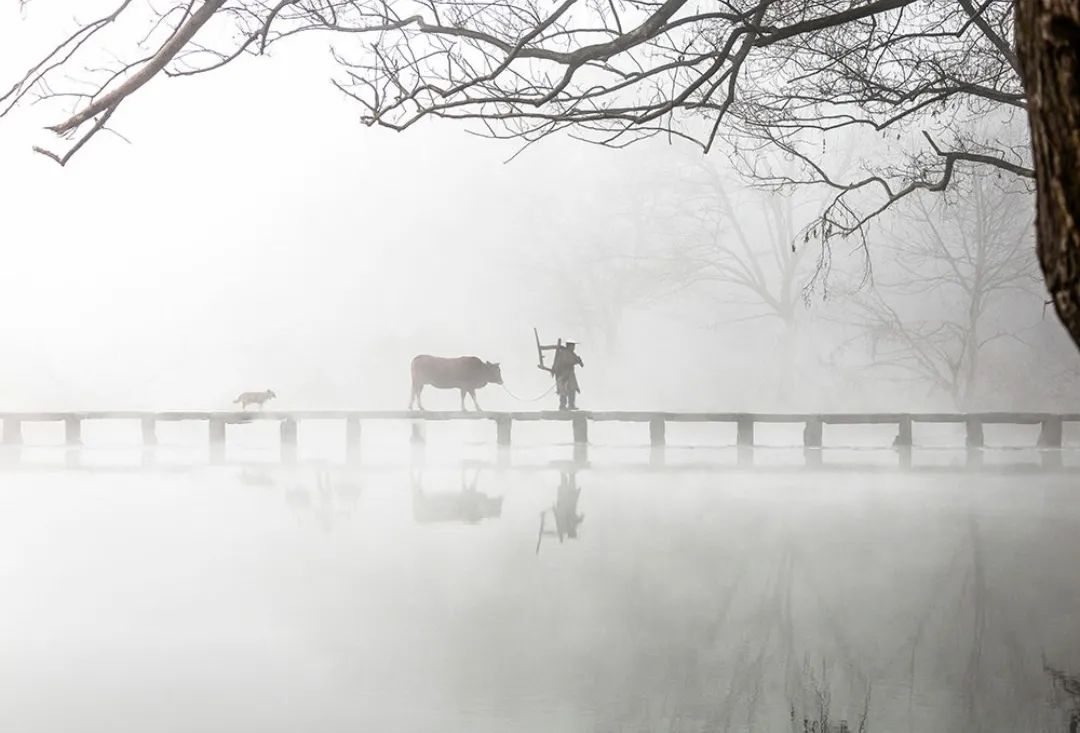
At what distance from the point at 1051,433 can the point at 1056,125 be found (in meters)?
20.7

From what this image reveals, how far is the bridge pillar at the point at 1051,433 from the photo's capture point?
70.2 feet

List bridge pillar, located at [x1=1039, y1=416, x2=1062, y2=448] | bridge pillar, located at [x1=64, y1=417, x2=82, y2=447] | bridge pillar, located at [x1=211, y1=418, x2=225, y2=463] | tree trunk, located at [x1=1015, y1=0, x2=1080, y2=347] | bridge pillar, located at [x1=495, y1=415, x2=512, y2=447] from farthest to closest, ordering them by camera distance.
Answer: bridge pillar, located at [x1=64, y1=417, x2=82, y2=447], bridge pillar, located at [x1=211, y1=418, x2=225, y2=463], bridge pillar, located at [x1=495, y1=415, x2=512, y2=447], bridge pillar, located at [x1=1039, y1=416, x2=1062, y2=448], tree trunk, located at [x1=1015, y1=0, x2=1080, y2=347]

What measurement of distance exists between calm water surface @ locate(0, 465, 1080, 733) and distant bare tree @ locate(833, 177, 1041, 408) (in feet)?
49.7

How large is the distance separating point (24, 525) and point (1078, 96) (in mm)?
11021

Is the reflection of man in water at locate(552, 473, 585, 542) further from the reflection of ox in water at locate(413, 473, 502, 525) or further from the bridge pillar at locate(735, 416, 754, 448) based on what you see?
the bridge pillar at locate(735, 416, 754, 448)

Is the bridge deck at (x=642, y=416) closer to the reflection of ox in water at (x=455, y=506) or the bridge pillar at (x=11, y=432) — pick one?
the bridge pillar at (x=11, y=432)

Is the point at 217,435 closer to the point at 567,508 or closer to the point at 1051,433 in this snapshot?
the point at 567,508

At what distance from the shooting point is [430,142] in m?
50.8

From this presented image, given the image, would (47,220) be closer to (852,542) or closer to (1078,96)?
(852,542)

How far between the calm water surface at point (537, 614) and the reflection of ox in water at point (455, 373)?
10.6 m

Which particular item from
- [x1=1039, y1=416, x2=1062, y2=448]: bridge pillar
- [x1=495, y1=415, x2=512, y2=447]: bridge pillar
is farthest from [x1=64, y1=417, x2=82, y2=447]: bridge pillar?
[x1=1039, y1=416, x2=1062, y2=448]: bridge pillar

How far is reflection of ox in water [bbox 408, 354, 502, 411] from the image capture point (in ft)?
79.5

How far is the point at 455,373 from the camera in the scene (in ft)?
80.5

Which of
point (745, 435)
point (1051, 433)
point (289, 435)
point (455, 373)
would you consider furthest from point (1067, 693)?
point (455, 373)
